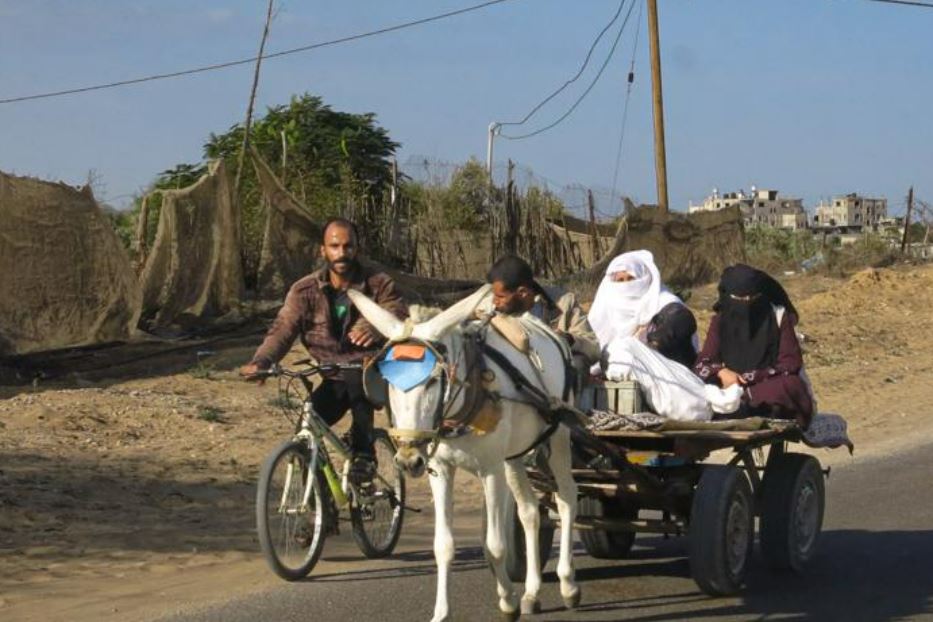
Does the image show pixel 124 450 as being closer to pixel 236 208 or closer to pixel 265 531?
pixel 265 531

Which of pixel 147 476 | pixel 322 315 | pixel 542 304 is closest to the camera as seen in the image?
pixel 542 304

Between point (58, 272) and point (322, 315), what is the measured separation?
7.47 meters

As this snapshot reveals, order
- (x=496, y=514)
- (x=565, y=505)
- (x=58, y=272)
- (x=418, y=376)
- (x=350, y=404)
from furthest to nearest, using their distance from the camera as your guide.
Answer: (x=58, y=272) < (x=350, y=404) < (x=565, y=505) < (x=496, y=514) < (x=418, y=376)

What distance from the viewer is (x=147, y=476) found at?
35.0 feet

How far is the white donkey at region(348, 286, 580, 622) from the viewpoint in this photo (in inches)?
231

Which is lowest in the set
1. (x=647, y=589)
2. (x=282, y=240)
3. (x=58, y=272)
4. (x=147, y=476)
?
(x=647, y=589)

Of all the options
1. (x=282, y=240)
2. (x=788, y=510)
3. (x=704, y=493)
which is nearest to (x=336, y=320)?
(x=704, y=493)

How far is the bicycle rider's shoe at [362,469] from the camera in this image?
26.8 ft

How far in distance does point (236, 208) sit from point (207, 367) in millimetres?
2989

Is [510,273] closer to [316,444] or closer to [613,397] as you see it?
[613,397]

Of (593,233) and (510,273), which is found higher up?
→ (593,233)

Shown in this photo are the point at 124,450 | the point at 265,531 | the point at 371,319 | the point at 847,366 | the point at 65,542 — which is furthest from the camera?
the point at 847,366

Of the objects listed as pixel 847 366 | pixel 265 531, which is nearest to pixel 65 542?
pixel 265 531

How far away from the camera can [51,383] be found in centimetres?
1441
